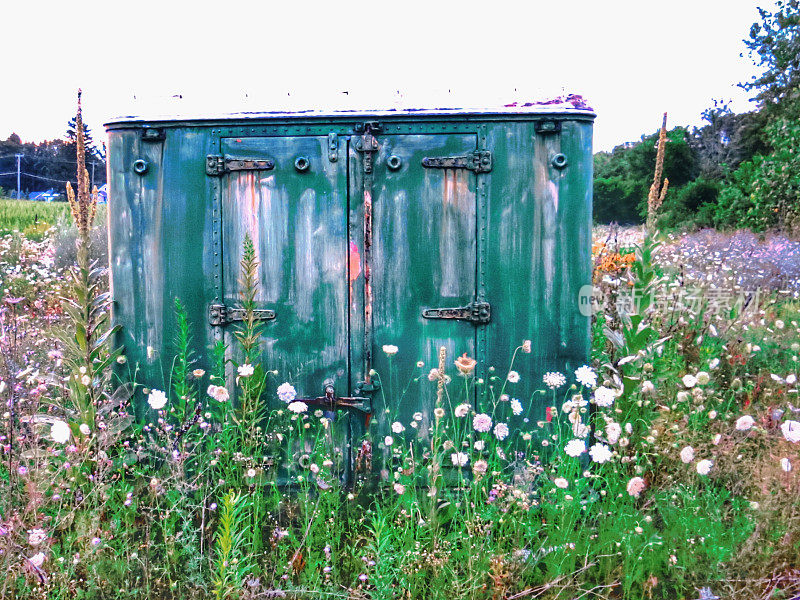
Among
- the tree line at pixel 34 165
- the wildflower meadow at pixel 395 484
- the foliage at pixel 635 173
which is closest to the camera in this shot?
the wildflower meadow at pixel 395 484

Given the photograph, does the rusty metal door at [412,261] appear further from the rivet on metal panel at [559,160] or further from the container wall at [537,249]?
the rivet on metal panel at [559,160]

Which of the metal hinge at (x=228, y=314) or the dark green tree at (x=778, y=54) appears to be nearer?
the metal hinge at (x=228, y=314)

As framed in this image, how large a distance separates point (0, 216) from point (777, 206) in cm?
2220

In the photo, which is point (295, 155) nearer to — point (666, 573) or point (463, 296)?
point (463, 296)

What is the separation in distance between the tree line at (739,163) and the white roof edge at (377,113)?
13761 mm

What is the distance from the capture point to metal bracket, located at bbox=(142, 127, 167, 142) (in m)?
4.30

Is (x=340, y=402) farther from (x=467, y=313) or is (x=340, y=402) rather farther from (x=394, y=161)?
(x=394, y=161)

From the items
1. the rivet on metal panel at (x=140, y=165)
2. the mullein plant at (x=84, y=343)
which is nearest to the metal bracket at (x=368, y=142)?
the rivet on metal panel at (x=140, y=165)

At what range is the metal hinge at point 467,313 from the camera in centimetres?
425

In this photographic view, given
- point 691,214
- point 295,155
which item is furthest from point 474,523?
point 691,214

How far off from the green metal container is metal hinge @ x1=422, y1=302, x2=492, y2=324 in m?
0.01

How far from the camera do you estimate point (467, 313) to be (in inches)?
168

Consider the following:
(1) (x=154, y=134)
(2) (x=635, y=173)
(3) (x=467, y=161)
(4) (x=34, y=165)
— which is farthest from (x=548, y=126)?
(4) (x=34, y=165)

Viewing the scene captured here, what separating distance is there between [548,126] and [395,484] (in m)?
2.59
